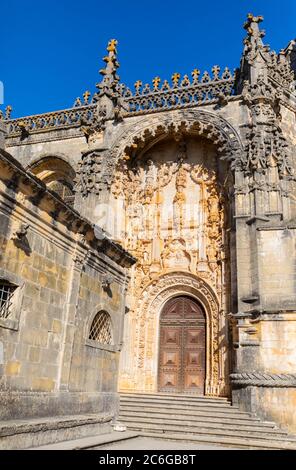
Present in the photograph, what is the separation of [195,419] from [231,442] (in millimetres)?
1704

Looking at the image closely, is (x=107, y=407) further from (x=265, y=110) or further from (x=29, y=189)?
(x=265, y=110)

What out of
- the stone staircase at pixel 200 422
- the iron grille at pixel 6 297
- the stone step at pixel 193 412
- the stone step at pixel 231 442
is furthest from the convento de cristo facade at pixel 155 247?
the stone step at pixel 231 442

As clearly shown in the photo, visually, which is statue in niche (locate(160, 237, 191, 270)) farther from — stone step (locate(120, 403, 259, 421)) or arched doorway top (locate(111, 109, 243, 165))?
stone step (locate(120, 403, 259, 421))

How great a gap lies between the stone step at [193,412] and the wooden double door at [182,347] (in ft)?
9.20

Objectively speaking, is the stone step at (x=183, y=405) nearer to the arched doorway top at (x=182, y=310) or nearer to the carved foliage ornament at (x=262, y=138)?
the arched doorway top at (x=182, y=310)

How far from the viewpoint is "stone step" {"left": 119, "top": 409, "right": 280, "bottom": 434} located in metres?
10.4

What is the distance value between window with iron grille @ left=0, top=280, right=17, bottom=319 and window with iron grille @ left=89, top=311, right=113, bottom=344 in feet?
9.65

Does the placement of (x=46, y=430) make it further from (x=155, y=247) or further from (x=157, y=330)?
(x=155, y=247)

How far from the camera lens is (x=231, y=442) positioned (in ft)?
30.3

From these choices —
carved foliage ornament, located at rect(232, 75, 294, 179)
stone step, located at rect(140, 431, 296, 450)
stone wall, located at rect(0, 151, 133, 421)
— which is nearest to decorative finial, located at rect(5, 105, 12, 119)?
carved foliage ornament, located at rect(232, 75, 294, 179)

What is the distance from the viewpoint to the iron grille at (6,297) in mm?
6652

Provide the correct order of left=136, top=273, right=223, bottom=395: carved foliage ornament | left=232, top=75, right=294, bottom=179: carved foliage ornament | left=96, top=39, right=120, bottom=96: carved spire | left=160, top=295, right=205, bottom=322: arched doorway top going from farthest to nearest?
1. left=96, top=39, right=120, bottom=96: carved spire
2. left=160, top=295, right=205, bottom=322: arched doorway top
3. left=136, top=273, right=223, bottom=395: carved foliage ornament
4. left=232, top=75, right=294, bottom=179: carved foliage ornament

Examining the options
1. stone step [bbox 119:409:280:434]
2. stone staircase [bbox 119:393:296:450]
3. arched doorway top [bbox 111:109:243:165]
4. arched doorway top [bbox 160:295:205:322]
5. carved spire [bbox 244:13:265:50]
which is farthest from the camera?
carved spire [bbox 244:13:265:50]

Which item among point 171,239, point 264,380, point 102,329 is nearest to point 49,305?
point 102,329
